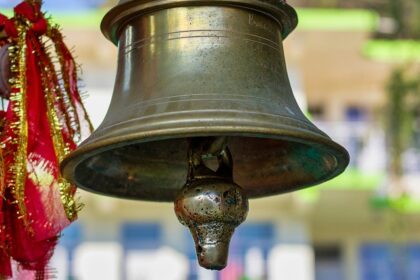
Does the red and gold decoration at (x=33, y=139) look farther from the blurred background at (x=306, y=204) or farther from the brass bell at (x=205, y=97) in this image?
the blurred background at (x=306, y=204)

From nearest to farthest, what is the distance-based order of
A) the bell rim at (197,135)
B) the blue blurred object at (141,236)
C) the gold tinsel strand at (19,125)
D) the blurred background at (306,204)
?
the bell rim at (197,135) → the gold tinsel strand at (19,125) → the blurred background at (306,204) → the blue blurred object at (141,236)

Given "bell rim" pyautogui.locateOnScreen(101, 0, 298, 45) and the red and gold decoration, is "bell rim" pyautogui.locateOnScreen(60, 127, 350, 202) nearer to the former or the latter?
the red and gold decoration

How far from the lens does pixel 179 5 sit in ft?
6.27

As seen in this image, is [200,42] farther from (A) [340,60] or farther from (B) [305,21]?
(A) [340,60]

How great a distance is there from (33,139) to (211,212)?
50 cm

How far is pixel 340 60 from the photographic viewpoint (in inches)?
594

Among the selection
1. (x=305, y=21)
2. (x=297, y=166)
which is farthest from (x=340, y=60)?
(x=297, y=166)

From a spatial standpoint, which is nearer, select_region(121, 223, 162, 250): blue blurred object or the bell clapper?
the bell clapper

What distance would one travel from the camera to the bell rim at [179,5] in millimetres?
1907

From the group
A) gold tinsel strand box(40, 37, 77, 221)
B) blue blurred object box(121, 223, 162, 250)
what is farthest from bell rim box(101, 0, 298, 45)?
blue blurred object box(121, 223, 162, 250)

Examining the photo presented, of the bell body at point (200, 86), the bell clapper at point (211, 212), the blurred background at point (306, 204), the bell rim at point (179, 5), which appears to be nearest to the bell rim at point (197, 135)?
the bell body at point (200, 86)

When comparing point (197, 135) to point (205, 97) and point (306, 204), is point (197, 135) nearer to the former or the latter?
point (205, 97)

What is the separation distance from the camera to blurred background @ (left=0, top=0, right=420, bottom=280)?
42.5ft

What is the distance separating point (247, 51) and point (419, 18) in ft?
38.7
